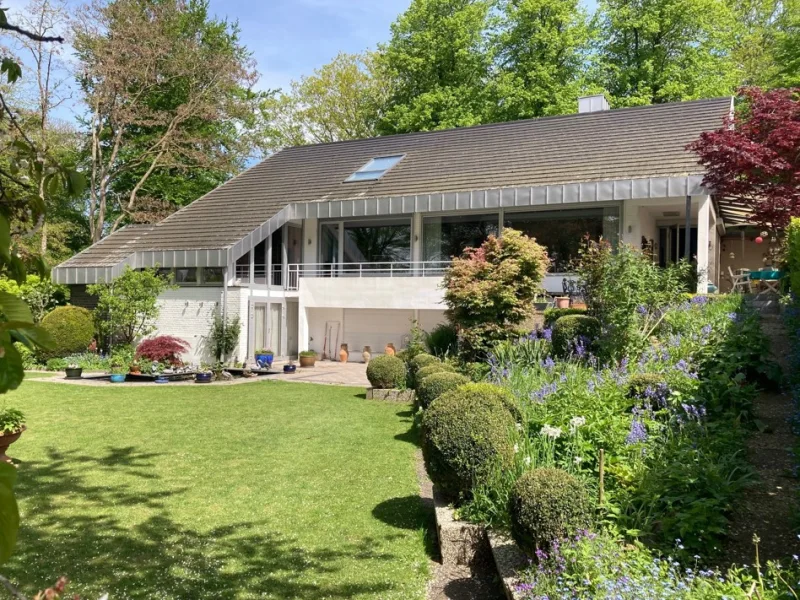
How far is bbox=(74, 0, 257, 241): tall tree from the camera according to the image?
27125 mm

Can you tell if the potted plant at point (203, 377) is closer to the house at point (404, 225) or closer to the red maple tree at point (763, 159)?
the house at point (404, 225)

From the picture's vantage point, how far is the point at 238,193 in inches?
1012

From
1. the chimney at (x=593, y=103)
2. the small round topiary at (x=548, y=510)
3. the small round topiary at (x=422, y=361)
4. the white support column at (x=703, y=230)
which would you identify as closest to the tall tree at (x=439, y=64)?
the chimney at (x=593, y=103)

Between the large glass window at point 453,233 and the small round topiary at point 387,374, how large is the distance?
7.84 meters

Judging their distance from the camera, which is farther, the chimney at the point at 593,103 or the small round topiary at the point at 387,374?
the chimney at the point at 593,103

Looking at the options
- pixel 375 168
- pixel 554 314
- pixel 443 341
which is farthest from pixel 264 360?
pixel 554 314

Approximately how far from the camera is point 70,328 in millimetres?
20797

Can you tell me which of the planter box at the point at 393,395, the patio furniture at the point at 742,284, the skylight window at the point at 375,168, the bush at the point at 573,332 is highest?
the skylight window at the point at 375,168

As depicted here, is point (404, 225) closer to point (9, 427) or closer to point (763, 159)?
point (763, 159)

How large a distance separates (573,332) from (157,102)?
29871 mm

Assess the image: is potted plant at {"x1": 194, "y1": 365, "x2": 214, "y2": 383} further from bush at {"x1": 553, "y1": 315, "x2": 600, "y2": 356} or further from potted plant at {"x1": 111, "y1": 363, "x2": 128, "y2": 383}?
bush at {"x1": 553, "y1": 315, "x2": 600, "y2": 356}

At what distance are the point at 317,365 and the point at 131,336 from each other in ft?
20.6

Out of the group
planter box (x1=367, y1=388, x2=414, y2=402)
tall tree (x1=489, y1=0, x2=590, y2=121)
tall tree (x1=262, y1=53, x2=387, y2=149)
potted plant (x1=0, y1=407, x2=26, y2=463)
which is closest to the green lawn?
potted plant (x1=0, y1=407, x2=26, y2=463)

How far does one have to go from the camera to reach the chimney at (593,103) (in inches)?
958
